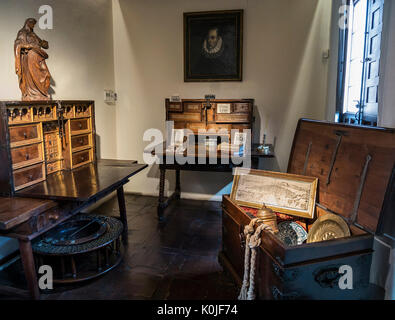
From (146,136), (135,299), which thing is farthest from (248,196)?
(146,136)

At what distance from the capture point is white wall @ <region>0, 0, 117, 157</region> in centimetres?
275

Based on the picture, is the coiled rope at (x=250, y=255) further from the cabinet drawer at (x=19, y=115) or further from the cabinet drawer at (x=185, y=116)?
the cabinet drawer at (x=185, y=116)

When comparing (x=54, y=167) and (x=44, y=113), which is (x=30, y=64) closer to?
(x=44, y=113)

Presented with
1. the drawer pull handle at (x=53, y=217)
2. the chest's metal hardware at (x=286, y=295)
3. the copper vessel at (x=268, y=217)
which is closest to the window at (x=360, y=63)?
the copper vessel at (x=268, y=217)

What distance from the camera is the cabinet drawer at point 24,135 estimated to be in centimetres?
225

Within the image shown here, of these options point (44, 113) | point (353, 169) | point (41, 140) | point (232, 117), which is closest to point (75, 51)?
point (44, 113)

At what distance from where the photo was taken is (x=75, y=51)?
3.75 metres

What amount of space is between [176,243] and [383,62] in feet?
8.17

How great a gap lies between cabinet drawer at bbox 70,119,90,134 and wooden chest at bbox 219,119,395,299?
1.68 m

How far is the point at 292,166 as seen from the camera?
265 cm

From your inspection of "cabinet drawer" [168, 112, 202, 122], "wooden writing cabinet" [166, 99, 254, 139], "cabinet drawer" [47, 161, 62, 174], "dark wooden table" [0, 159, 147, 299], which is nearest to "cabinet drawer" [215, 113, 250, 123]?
"wooden writing cabinet" [166, 99, 254, 139]

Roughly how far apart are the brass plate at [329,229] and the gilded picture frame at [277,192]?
6.6 inches

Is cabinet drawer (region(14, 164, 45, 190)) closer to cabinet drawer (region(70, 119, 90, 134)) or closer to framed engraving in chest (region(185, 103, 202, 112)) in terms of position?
cabinet drawer (region(70, 119, 90, 134))
